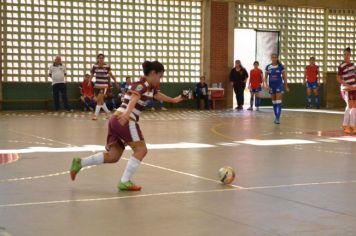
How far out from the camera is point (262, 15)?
92.7 feet

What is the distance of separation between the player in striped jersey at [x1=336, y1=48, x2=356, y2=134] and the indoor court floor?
0.96 metres

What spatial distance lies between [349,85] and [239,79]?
11.7 m

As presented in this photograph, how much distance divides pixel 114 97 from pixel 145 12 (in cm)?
389

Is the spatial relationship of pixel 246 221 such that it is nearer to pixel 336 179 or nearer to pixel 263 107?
pixel 336 179

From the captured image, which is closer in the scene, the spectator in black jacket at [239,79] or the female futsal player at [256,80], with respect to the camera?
Result: the female futsal player at [256,80]

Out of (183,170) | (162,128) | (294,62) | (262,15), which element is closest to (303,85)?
(294,62)

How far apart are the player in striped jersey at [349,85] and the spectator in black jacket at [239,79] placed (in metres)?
11.2

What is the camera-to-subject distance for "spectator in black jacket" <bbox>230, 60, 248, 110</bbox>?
1035 inches

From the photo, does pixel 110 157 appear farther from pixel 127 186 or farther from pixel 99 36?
pixel 99 36

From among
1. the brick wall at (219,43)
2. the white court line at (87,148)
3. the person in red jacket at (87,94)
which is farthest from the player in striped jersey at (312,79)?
the white court line at (87,148)

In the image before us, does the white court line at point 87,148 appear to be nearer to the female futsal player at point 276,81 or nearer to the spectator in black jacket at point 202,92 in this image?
the female futsal player at point 276,81

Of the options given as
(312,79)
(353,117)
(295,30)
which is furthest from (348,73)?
(295,30)

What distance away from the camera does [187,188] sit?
7555 mm

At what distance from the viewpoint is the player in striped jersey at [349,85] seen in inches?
583
